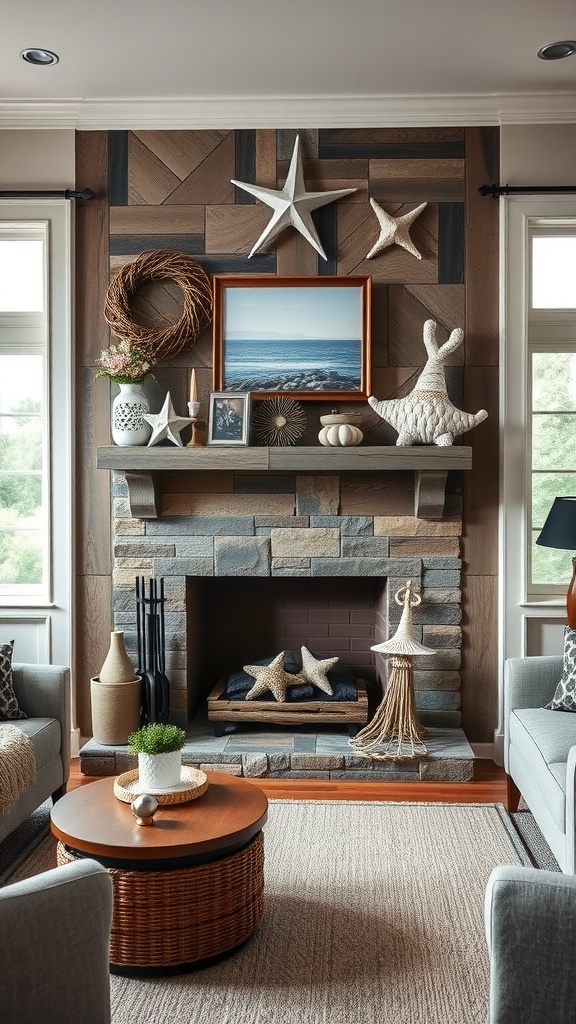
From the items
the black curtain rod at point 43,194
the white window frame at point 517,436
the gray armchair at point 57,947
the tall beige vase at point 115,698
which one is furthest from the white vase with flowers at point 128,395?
the gray armchair at point 57,947

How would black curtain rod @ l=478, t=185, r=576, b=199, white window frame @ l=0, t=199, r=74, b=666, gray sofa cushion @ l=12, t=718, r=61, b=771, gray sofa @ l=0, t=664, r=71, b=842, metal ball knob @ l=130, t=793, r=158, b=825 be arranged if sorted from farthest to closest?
white window frame @ l=0, t=199, r=74, b=666 → black curtain rod @ l=478, t=185, r=576, b=199 → gray sofa @ l=0, t=664, r=71, b=842 → gray sofa cushion @ l=12, t=718, r=61, b=771 → metal ball knob @ l=130, t=793, r=158, b=825

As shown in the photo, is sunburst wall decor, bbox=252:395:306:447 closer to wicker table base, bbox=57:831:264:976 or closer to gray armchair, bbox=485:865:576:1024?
wicker table base, bbox=57:831:264:976

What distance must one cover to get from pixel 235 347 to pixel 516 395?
1313 mm

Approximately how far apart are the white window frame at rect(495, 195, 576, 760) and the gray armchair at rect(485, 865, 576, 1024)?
2.59 m

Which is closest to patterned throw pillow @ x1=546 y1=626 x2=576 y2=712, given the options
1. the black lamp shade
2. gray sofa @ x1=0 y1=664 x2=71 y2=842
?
the black lamp shade

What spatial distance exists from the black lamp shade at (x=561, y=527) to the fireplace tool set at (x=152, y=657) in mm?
1670

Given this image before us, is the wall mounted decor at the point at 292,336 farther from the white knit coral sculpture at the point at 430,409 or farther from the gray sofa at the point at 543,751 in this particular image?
the gray sofa at the point at 543,751

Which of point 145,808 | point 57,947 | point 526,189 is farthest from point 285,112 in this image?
point 57,947

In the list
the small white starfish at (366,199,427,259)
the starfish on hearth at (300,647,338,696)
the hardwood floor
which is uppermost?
the small white starfish at (366,199,427,259)

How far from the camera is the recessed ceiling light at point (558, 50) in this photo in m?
3.51

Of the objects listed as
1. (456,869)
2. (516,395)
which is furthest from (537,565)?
(456,869)

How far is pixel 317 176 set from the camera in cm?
412

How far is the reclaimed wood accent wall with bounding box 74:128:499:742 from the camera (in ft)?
13.5

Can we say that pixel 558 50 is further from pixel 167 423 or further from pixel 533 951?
pixel 533 951
